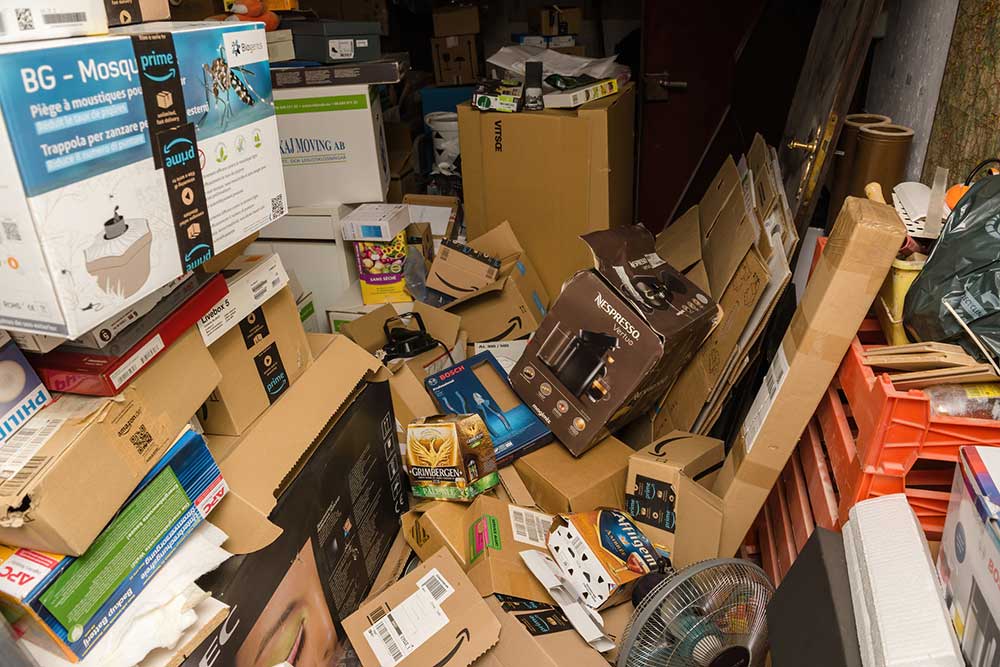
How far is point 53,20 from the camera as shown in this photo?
0.86m

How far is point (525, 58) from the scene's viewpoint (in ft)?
9.37

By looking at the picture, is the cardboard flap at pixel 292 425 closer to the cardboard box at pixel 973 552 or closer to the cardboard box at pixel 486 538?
the cardboard box at pixel 486 538

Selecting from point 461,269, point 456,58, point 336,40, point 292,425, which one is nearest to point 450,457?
point 292,425

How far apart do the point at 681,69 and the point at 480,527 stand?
2538 millimetres

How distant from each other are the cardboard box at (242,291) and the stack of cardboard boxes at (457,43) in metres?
2.62

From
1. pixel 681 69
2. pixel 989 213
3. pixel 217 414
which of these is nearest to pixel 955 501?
pixel 989 213

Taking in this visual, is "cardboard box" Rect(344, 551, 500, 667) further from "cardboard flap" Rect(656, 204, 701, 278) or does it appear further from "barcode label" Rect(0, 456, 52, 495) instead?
"cardboard flap" Rect(656, 204, 701, 278)

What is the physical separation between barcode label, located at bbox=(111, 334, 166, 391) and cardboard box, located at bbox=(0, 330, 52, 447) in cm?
11

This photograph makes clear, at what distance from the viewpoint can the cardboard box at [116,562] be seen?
35.4 inches

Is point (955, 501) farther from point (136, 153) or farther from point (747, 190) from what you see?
point (747, 190)

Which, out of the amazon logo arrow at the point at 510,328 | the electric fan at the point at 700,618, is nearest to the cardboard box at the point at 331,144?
the amazon logo arrow at the point at 510,328

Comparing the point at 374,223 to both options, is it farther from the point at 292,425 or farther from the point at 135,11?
the point at 135,11

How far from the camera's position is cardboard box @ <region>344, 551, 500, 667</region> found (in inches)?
54.5

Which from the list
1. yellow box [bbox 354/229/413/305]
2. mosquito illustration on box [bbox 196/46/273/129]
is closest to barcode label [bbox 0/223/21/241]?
mosquito illustration on box [bbox 196/46/273/129]
